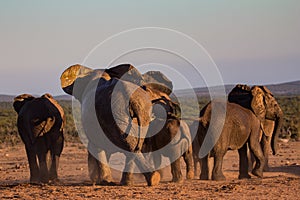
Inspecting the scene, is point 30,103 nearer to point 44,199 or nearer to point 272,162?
point 44,199

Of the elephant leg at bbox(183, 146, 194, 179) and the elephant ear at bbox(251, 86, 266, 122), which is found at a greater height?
the elephant ear at bbox(251, 86, 266, 122)

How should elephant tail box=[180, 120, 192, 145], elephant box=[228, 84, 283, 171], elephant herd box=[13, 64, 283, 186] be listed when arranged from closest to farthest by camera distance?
elephant herd box=[13, 64, 283, 186] → elephant tail box=[180, 120, 192, 145] → elephant box=[228, 84, 283, 171]

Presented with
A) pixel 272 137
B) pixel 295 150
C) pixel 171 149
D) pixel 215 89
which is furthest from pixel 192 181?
pixel 295 150

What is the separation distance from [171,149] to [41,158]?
9.16 ft

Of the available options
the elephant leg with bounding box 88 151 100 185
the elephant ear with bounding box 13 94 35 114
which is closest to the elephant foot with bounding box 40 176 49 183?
the elephant leg with bounding box 88 151 100 185

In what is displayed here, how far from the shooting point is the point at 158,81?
1537cm

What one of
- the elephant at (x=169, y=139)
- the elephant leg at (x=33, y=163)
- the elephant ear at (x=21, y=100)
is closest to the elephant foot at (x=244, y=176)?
the elephant at (x=169, y=139)

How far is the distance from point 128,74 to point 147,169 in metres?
2.26

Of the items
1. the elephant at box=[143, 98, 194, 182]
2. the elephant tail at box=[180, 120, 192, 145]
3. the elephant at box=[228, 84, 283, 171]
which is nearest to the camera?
the elephant at box=[143, 98, 194, 182]

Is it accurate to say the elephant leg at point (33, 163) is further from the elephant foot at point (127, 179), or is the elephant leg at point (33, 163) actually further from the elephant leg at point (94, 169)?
the elephant foot at point (127, 179)

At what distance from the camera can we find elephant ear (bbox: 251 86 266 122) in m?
16.5

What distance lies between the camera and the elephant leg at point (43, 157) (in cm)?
1448

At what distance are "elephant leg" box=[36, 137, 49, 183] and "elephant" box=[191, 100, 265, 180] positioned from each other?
3.13 metres

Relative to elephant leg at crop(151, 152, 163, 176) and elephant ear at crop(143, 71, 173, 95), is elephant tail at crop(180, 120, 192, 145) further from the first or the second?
elephant ear at crop(143, 71, 173, 95)
